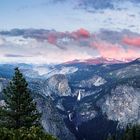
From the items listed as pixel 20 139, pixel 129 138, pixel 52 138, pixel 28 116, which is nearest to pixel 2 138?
pixel 20 139

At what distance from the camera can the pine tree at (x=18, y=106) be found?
58.3 m

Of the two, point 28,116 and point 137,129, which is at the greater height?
point 28,116

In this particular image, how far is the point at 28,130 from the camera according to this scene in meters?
37.3

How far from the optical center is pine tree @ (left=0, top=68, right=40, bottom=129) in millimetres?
58312

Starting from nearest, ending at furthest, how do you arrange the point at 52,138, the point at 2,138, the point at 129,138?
the point at 2,138 < the point at 52,138 < the point at 129,138

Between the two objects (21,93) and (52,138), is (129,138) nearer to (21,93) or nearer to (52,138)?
(21,93)

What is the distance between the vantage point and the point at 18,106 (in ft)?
192

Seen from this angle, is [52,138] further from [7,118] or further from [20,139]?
[7,118]

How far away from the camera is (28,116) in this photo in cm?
5847

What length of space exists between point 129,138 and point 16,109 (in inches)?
4096

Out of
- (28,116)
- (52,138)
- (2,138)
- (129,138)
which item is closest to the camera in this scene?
(2,138)

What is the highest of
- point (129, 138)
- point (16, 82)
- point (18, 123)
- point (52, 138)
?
point (52, 138)

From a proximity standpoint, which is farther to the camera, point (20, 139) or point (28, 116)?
point (28, 116)

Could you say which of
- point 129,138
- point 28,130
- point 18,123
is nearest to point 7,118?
point 18,123
